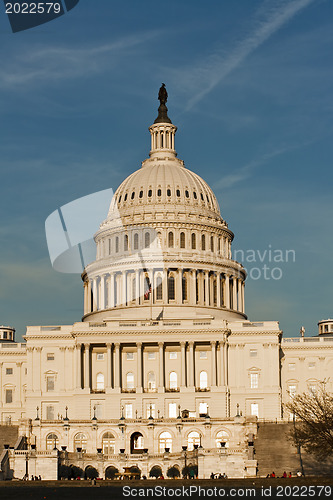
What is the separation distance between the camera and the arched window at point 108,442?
5595 inches

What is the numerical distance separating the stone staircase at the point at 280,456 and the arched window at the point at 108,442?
679 inches

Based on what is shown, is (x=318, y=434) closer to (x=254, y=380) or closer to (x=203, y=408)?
(x=203, y=408)

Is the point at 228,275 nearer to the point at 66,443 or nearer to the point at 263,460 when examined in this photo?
the point at 66,443

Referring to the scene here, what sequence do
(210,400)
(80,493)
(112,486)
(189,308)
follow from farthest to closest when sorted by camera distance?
(189,308), (210,400), (112,486), (80,493)

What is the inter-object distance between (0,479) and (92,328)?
4230cm

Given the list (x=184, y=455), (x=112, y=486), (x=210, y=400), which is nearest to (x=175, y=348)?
(x=210, y=400)

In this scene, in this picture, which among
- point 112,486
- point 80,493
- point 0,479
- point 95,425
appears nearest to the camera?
point 80,493

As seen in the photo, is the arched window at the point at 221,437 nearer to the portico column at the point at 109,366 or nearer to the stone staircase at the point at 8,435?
the portico column at the point at 109,366

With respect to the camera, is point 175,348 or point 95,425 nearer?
point 95,425

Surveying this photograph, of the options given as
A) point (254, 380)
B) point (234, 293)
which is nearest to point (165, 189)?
point (234, 293)

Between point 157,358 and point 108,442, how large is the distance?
21728mm

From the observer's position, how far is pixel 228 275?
7357 inches

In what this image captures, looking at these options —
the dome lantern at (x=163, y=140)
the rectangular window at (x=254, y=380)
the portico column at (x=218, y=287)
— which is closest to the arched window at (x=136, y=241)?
the portico column at (x=218, y=287)

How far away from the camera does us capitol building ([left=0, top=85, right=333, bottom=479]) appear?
141125 millimetres
